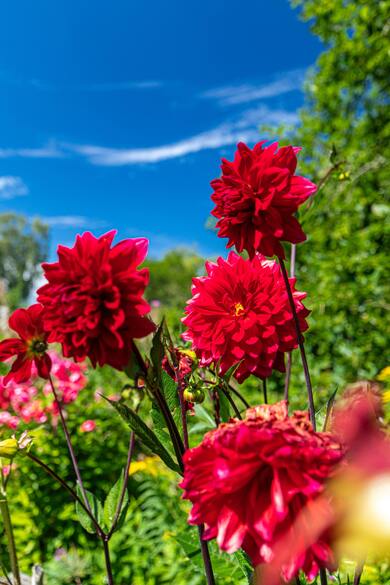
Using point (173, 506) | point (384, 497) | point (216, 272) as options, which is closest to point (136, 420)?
point (216, 272)

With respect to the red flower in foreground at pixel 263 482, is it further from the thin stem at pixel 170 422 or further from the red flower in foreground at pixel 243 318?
the red flower in foreground at pixel 243 318

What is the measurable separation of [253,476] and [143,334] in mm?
157

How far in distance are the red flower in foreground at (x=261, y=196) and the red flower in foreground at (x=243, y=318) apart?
0.09 meters

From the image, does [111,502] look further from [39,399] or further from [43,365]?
[39,399]

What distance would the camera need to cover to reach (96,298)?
48 centimetres

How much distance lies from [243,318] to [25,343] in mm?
273

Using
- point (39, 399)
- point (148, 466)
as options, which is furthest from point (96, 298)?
point (39, 399)

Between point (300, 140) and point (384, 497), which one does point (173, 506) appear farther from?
point (300, 140)

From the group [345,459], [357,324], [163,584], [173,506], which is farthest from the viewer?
[357,324]

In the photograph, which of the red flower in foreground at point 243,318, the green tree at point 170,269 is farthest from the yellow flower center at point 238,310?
the green tree at point 170,269

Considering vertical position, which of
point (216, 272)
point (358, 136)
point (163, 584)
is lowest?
point (163, 584)

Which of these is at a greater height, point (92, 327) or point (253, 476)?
point (92, 327)

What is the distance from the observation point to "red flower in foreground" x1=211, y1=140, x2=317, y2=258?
0.59 meters

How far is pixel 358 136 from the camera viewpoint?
3461 millimetres
